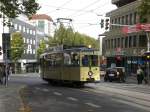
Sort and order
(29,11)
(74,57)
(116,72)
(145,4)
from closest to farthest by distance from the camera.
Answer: (29,11) → (145,4) → (74,57) → (116,72)

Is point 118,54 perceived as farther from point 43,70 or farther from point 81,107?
point 81,107

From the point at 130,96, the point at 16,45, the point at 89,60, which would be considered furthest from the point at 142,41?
the point at 130,96

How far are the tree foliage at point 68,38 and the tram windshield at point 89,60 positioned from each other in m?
27.0

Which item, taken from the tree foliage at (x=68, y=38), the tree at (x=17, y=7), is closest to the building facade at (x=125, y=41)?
the tree foliage at (x=68, y=38)

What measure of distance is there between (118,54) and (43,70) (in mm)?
44853

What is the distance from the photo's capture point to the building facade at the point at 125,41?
81.8 m

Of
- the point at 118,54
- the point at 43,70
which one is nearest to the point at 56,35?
the point at 118,54

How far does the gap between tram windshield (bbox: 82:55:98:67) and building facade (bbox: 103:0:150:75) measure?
37981 mm

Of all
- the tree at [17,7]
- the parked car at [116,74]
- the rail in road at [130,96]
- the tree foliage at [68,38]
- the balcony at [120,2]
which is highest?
the balcony at [120,2]

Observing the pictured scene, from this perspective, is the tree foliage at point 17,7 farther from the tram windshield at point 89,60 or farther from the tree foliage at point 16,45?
the tree foliage at point 16,45

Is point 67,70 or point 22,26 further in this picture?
point 22,26

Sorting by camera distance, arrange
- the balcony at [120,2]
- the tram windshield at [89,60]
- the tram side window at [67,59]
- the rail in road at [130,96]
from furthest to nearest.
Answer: the balcony at [120,2] → the tram side window at [67,59] → the tram windshield at [89,60] → the rail in road at [130,96]

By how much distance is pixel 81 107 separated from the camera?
21.9 metres

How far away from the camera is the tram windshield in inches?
1529
